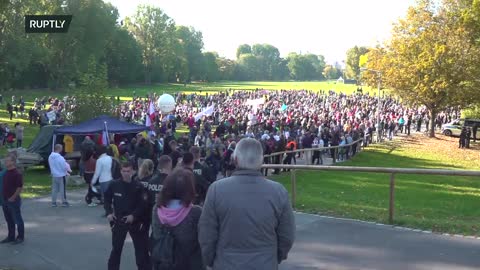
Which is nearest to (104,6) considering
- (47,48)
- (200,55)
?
(47,48)

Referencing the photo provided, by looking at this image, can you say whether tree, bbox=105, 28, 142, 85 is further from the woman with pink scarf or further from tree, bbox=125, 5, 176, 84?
the woman with pink scarf

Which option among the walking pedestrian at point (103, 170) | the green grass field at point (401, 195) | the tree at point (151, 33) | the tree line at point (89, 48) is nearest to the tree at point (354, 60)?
the tree line at point (89, 48)

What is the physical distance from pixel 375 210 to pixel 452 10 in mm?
36990

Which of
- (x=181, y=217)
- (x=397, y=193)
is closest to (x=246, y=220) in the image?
(x=181, y=217)

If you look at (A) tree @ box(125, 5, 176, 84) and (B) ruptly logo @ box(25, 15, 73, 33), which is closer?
(B) ruptly logo @ box(25, 15, 73, 33)

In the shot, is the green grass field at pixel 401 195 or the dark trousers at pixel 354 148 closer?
the green grass field at pixel 401 195

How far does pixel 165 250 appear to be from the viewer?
14.4ft

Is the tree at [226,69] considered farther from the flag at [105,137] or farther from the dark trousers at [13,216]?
the dark trousers at [13,216]

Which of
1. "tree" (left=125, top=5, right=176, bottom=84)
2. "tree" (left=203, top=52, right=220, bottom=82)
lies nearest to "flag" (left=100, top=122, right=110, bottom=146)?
"tree" (left=125, top=5, right=176, bottom=84)

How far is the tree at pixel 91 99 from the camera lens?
77.3 ft

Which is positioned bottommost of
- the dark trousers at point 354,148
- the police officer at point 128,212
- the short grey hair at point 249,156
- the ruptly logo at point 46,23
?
the dark trousers at point 354,148

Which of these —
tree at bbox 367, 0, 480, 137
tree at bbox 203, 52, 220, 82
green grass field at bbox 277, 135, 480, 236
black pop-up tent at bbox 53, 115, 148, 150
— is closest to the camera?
green grass field at bbox 277, 135, 480, 236

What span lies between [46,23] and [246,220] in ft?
37.1

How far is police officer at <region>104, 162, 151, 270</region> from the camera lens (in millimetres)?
5875
